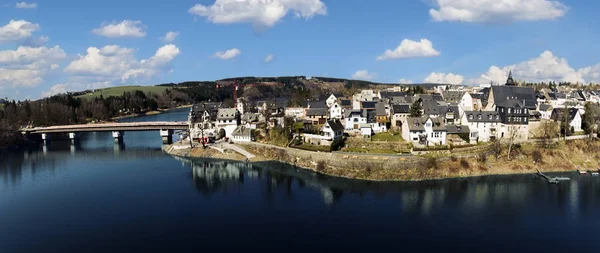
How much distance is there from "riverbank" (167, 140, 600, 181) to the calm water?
204 cm

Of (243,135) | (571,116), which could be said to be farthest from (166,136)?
(571,116)

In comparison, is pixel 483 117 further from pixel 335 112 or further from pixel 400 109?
pixel 335 112

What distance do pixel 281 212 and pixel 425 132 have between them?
2905 centimetres

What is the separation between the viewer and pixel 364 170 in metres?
53.6

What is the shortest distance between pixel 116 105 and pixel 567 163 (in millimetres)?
150763

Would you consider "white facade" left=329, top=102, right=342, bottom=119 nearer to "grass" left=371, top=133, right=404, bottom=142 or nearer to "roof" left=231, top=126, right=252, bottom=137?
"grass" left=371, top=133, right=404, bottom=142

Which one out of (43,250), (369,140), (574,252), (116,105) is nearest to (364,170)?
(369,140)

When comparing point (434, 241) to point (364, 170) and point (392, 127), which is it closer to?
point (364, 170)

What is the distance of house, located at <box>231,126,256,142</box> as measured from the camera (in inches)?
2876

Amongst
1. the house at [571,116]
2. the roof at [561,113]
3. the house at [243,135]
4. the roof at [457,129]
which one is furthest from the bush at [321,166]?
the roof at [561,113]

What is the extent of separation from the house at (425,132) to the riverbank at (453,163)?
5.13 m

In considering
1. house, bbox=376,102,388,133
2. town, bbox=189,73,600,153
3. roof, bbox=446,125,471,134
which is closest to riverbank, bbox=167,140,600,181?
town, bbox=189,73,600,153

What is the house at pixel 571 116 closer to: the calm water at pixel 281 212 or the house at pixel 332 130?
the calm water at pixel 281 212

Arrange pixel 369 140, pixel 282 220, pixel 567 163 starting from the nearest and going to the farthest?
pixel 282 220, pixel 567 163, pixel 369 140
